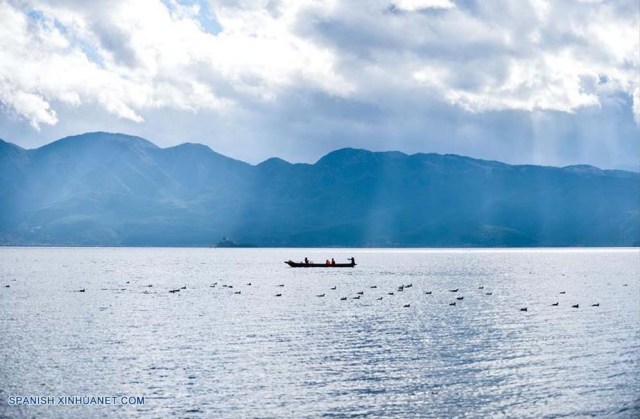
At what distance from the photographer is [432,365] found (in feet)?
200

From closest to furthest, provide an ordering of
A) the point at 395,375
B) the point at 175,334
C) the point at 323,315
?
the point at 395,375 → the point at 175,334 → the point at 323,315

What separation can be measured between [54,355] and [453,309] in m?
63.8

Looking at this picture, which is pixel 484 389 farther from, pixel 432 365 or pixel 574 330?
pixel 574 330

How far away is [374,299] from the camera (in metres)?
126

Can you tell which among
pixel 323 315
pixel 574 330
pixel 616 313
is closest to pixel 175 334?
pixel 323 315

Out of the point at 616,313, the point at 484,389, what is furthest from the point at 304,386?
the point at 616,313

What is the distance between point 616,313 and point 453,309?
24.2 m

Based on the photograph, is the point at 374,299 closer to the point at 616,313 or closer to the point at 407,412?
the point at 616,313

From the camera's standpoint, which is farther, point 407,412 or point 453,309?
point 453,309

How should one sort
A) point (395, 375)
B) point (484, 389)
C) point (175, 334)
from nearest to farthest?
point (484, 389), point (395, 375), point (175, 334)

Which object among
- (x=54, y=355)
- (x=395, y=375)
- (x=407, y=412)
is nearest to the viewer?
(x=407, y=412)

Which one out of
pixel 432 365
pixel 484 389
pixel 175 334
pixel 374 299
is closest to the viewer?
pixel 484 389

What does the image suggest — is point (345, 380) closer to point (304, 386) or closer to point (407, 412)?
point (304, 386)

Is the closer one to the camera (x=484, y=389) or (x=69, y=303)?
(x=484, y=389)
